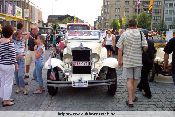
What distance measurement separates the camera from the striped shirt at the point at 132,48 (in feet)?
27.5

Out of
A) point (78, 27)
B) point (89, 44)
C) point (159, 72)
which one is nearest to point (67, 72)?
point (89, 44)

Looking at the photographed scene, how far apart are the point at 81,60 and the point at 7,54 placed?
2340mm

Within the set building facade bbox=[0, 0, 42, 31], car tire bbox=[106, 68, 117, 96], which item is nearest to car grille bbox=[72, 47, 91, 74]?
car tire bbox=[106, 68, 117, 96]

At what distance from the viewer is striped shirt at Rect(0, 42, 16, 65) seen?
8.40m

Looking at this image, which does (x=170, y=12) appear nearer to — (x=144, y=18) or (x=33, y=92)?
(x=144, y=18)

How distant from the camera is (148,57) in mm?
9453

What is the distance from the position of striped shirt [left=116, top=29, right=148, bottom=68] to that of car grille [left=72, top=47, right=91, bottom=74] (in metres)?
1.79

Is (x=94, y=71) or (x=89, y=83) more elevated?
(x=94, y=71)

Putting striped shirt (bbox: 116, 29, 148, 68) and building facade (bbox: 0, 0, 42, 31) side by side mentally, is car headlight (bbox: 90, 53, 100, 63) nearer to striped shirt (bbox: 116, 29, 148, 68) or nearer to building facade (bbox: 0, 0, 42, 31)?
striped shirt (bbox: 116, 29, 148, 68)

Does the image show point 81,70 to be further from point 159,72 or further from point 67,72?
point 159,72

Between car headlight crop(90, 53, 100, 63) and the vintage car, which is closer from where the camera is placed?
the vintage car

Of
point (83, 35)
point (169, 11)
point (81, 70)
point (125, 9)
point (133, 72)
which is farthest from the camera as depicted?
point (125, 9)

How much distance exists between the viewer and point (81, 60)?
10148mm

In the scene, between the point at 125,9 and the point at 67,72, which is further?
the point at 125,9
